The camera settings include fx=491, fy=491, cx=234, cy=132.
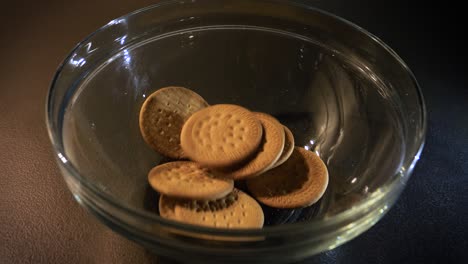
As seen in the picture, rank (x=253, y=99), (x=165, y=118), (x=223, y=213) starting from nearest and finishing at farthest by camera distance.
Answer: (x=223, y=213) < (x=165, y=118) < (x=253, y=99)

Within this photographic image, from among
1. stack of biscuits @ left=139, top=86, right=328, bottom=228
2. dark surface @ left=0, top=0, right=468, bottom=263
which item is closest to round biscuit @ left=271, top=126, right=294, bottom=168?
stack of biscuits @ left=139, top=86, right=328, bottom=228

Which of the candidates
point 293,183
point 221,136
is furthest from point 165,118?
point 293,183

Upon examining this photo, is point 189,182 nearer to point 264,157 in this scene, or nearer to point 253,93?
point 264,157

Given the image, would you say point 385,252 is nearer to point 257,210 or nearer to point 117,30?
point 257,210

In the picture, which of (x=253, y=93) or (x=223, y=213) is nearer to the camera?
(x=223, y=213)

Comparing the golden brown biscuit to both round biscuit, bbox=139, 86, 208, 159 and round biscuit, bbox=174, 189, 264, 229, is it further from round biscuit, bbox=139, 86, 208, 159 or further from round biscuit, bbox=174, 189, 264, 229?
round biscuit, bbox=139, 86, 208, 159

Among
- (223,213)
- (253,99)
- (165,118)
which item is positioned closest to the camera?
(223,213)
